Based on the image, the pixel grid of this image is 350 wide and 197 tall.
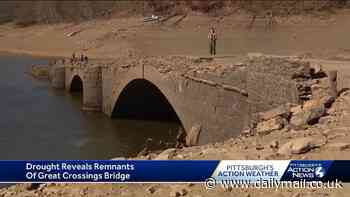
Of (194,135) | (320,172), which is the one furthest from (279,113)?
(194,135)

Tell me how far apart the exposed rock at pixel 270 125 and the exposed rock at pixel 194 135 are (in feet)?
23.6

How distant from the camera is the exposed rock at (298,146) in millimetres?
7879

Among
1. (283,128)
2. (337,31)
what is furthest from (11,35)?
(283,128)

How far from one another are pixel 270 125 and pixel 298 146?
214 centimetres

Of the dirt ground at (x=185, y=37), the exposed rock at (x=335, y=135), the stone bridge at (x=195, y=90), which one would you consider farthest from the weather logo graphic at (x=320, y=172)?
the dirt ground at (x=185, y=37)

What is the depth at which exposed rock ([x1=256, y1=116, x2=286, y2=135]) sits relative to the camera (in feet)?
32.3

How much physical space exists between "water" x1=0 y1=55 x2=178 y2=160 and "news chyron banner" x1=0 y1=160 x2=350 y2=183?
451 inches

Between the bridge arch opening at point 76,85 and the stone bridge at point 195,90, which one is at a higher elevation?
the stone bridge at point 195,90

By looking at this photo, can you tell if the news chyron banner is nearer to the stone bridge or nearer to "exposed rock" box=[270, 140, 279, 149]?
"exposed rock" box=[270, 140, 279, 149]

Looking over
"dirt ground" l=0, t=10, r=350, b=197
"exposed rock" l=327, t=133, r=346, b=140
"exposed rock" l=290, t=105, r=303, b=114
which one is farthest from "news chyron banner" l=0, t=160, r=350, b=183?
"dirt ground" l=0, t=10, r=350, b=197

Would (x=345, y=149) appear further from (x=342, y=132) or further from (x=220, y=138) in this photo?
(x=220, y=138)

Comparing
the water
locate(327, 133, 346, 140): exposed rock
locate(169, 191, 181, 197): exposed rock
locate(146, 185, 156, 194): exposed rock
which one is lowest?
the water

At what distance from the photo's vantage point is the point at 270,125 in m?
10.1

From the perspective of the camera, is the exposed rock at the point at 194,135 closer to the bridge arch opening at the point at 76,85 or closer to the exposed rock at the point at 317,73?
the exposed rock at the point at 317,73
